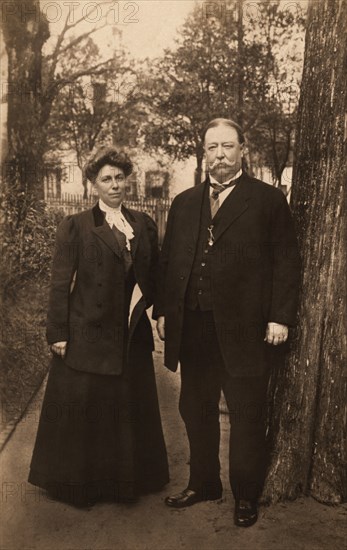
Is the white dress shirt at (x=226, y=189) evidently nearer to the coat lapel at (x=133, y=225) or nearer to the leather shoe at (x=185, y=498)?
the coat lapel at (x=133, y=225)

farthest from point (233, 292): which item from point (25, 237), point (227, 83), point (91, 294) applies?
point (25, 237)

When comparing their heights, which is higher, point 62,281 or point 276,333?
point 62,281

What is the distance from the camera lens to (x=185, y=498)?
10.9 feet

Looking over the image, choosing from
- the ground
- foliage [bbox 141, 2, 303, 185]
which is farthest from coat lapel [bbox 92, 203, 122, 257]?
the ground

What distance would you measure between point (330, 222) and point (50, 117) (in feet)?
7.32

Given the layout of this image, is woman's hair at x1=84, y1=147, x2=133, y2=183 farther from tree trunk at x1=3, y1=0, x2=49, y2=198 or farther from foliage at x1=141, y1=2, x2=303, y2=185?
tree trunk at x1=3, y1=0, x2=49, y2=198

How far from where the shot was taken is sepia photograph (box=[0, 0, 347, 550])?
10.2ft

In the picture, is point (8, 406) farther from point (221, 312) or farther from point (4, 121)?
point (4, 121)

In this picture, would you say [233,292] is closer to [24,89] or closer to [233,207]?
[233,207]

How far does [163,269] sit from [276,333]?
2.59ft

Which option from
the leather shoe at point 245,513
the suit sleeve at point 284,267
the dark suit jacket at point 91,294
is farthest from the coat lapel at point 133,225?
the leather shoe at point 245,513

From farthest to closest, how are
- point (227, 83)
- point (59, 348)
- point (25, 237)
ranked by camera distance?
1. point (25, 237)
2. point (227, 83)
3. point (59, 348)

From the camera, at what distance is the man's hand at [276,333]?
312 cm

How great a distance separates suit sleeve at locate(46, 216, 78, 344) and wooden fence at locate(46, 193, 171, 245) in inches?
12.2
